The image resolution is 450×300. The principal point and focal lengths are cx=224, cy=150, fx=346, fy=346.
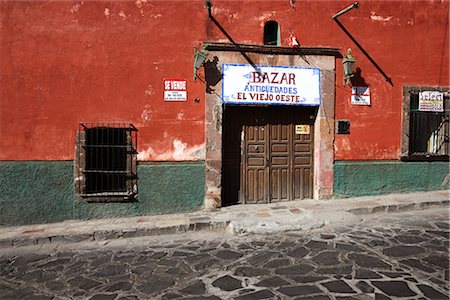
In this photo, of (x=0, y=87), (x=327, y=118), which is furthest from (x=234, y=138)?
(x=0, y=87)

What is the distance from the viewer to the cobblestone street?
373 centimetres

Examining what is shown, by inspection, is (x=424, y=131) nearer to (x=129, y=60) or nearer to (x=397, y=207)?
(x=397, y=207)

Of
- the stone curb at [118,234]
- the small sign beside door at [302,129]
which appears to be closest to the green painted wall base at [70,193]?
Result: the stone curb at [118,234]

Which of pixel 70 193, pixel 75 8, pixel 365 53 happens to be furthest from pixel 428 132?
pixel 75 8

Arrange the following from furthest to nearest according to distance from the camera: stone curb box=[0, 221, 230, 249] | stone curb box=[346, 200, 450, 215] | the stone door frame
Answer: the stone door frame, stone curb box=[346, 200, 450, 215], stone curb box=[0, 221, 230, 249]

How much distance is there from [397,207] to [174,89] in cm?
503

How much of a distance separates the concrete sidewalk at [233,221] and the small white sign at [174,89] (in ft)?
7.68

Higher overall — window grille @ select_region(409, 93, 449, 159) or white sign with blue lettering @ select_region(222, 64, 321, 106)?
white sign with blue lettering @ select_region(222, 64, 321, 106)

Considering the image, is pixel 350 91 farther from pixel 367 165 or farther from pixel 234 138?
pixel 234 138

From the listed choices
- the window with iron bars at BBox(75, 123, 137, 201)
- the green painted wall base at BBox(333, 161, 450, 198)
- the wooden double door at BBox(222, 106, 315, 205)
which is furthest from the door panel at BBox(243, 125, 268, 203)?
the window with iron bars at BBox(75, 123, 137, 201)

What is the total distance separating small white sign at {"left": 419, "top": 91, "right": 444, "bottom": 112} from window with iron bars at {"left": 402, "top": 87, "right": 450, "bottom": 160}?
0.30 feet

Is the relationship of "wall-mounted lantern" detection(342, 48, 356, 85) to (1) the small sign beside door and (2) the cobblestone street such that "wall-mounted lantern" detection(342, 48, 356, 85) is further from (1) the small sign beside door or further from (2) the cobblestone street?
(2) the cobblestone street

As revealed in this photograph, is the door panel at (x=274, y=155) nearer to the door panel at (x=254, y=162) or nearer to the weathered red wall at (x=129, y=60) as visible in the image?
the door panel at (x=254, y=162)

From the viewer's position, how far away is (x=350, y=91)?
25.0ft
